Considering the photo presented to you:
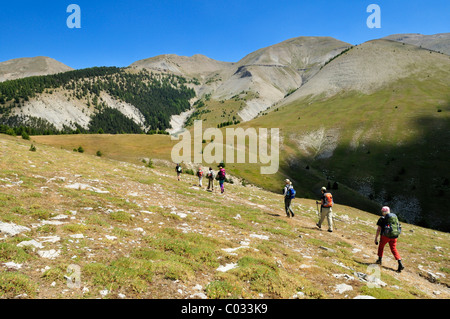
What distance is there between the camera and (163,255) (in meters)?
9.52

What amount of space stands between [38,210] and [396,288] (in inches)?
658

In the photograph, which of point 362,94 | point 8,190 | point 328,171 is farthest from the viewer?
point 362,94

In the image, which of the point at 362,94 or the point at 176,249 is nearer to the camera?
the point at 176,249

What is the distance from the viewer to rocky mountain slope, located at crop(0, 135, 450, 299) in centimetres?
724

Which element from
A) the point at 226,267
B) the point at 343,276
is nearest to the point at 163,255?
the point at 226,267

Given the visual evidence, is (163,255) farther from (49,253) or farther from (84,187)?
(84,187)

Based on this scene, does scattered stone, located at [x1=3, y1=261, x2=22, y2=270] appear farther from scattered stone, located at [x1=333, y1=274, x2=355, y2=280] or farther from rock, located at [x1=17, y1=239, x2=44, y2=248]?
scattered stone, located at [x1=333, y1=274, x2=355, y2=280]

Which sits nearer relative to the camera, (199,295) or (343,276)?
(199,295)

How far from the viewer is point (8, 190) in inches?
538

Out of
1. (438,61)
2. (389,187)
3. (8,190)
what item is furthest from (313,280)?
(438,61)

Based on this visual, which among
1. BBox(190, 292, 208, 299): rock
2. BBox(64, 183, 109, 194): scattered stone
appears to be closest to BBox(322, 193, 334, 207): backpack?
BBox(190, 292, 208, 299): rock

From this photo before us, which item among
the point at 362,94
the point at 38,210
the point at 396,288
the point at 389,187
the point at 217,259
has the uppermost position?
the point at 362,94

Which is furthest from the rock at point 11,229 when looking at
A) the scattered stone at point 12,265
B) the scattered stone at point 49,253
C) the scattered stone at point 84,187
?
the scattered stone at point 84,187
